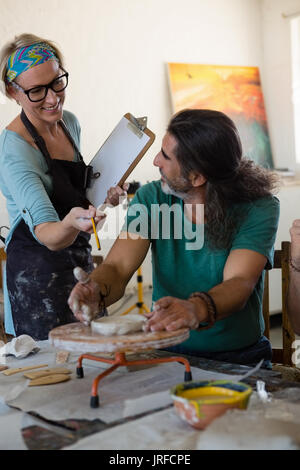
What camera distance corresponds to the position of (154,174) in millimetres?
5043

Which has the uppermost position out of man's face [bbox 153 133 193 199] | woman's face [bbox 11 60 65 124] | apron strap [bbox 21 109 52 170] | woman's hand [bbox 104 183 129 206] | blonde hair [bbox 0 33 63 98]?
blonde hair [bbox 0 33 63 98]

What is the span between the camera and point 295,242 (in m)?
1.81

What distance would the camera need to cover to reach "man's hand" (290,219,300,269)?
1755mm

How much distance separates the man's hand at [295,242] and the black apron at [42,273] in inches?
34.0

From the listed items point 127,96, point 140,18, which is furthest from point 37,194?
point 140,18

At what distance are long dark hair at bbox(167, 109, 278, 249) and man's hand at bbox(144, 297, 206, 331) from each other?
1.59ft

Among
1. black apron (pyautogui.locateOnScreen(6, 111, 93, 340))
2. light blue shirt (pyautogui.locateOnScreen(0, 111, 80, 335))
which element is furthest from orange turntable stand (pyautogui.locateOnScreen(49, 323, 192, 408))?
black apron (pyautogui.locateOnScreen(6, 111, 93, 340))

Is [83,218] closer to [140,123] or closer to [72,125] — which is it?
[140,123]

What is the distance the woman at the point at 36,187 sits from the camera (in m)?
2.09

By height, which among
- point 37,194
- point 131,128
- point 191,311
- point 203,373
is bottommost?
point 203,373

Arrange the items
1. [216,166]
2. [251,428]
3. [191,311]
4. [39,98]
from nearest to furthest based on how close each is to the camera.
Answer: [251,428] < [191,311] < [216,166] < [39,98]

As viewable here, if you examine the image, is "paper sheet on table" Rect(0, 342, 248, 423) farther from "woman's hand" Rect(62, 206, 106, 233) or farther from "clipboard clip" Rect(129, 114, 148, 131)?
"clipboard clip" Rect(129, 114, 148, 131)

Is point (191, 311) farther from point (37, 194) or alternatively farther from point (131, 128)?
point (131, 128)
